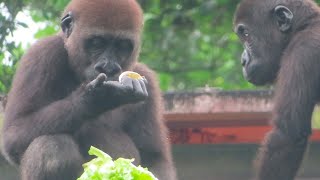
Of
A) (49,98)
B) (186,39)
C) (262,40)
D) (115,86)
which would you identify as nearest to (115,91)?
(115,86)

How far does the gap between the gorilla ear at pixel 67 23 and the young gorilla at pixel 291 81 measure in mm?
1765

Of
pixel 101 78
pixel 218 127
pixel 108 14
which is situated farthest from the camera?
pixel 218 127

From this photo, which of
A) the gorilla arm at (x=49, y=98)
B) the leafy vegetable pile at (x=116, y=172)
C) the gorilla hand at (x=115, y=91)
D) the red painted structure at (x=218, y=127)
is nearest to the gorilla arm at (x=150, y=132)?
the gorilla arm at (x=49, y=98)

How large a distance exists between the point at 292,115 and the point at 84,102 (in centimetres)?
184

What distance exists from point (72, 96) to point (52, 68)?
12.9 inches

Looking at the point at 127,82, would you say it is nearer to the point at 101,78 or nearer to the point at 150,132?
the point at 101,78

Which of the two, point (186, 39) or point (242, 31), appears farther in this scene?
point (186, 39)

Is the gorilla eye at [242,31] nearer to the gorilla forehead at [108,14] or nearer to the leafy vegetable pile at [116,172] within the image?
the gorilla forehead at [108,14]

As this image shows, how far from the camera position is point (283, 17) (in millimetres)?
10211

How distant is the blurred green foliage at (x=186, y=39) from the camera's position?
45.9ft

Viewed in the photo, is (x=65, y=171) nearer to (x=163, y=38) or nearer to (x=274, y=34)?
(x=274, y=34)

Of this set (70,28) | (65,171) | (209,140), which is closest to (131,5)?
(70,28)

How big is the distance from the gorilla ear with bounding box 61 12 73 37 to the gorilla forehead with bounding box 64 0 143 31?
47 mm

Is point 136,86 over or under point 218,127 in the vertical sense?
over
